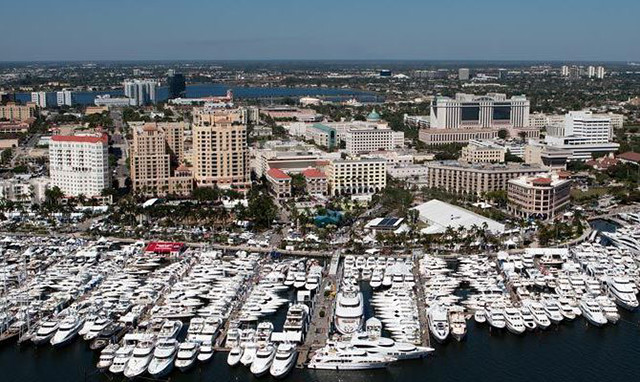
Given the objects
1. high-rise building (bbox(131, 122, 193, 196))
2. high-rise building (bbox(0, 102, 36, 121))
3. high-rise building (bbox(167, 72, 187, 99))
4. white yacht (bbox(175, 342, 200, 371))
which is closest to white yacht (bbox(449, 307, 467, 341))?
white yacht (bbox(175, 342, 200, 371))

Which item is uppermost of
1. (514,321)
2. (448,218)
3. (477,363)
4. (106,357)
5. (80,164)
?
(80,164)

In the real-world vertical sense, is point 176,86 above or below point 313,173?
above

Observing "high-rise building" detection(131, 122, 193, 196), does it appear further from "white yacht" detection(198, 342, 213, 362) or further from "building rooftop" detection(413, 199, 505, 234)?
"white yacht" detection(198, 342, 213, 362)

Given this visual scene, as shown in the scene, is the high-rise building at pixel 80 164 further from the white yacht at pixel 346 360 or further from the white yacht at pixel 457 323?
the white yacht at pixel 346 360

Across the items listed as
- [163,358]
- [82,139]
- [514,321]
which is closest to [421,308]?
[514,321]

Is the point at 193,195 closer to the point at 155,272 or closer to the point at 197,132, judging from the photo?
the point at 197,132

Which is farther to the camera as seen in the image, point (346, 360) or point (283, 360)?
point (346, 360)

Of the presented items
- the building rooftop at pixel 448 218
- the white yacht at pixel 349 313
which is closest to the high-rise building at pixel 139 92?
the building rooftop at pixel 448 218

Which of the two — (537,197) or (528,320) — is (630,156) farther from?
(528,320)
